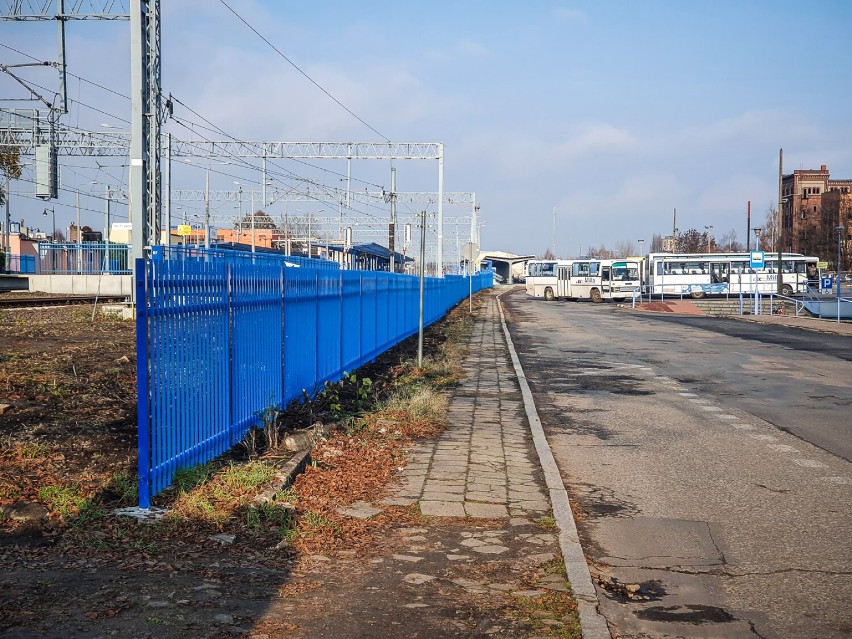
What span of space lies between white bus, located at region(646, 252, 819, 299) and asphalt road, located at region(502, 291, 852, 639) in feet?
157

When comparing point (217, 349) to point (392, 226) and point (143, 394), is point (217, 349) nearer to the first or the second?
point (143, 394)

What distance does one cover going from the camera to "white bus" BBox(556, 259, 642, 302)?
62281 millimetres

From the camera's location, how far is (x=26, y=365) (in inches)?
479

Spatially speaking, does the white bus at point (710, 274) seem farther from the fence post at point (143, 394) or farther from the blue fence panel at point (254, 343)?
the fence post at point (143, 394)

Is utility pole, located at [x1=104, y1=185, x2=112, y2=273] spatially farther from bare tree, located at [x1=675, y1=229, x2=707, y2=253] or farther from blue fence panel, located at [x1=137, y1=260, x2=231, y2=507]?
bare tree, located at [x1=675, y1=229, x2=707, y2=253]

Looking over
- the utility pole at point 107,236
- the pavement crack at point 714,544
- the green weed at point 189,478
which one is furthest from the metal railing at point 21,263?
the pavement crack at point 714,544

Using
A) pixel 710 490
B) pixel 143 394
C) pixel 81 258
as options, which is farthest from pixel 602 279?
pixel 143 394

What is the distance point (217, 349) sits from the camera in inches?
295

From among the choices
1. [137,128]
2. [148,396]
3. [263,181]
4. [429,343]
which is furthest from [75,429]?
[263,181]

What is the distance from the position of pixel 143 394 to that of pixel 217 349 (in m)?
1.59

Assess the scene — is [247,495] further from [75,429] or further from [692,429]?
[692,429]

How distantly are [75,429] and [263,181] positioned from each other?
37.9 m

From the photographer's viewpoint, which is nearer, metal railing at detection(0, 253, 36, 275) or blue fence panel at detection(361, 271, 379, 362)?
blue fence panel at detection(361, 271, 379, 362)

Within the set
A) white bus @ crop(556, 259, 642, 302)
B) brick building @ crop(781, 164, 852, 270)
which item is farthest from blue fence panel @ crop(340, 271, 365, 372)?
brick building @ crop(781, 164, 852, 270)
